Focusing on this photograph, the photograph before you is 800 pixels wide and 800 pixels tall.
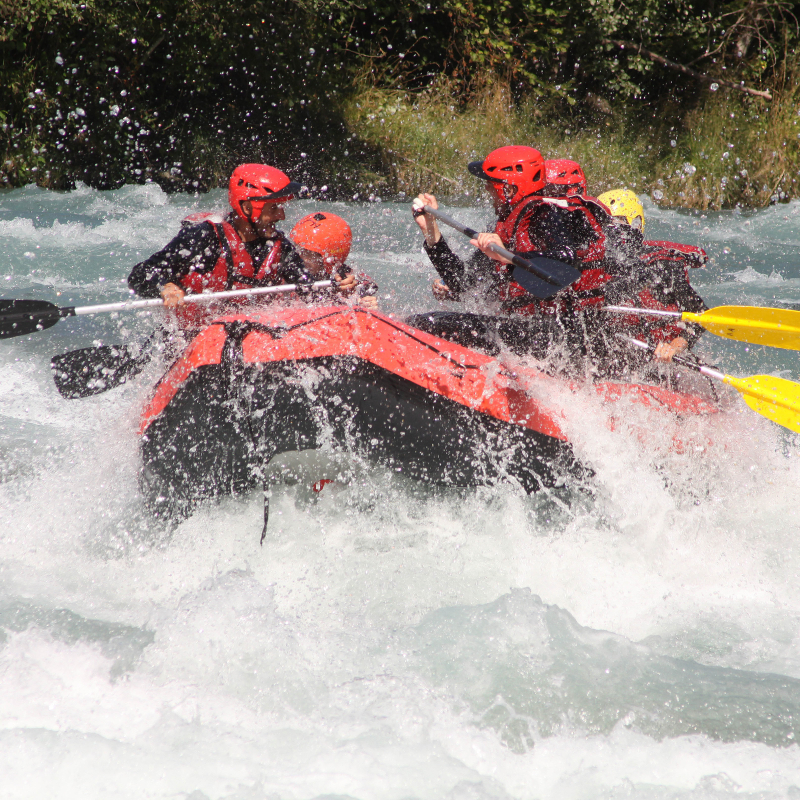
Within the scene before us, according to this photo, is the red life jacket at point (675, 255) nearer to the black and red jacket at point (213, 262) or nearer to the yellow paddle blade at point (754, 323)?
the yellow paddle blade at point (754, 323)

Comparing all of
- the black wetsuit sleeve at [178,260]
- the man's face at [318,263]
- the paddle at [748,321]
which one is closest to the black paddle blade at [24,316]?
the black wetsuit sleeve at [178,260]

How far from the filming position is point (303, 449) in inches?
114

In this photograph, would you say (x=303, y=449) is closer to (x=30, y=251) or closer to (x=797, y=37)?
(x=30, y=251)

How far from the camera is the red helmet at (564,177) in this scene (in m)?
3.75

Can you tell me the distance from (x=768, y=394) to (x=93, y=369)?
10.3 ft

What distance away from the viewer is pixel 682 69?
1080 centimetres

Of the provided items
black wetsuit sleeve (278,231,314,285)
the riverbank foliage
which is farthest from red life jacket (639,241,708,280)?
the riverbank foliage

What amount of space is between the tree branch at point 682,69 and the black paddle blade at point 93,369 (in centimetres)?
982

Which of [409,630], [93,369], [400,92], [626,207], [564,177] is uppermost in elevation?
[400,92]

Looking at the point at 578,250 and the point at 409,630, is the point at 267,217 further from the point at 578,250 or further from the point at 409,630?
the point at 409,630

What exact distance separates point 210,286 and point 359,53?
27.9ft

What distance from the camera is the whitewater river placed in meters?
2.26

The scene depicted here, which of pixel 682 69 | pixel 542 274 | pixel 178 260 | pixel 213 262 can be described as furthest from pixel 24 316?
pixel 682 69

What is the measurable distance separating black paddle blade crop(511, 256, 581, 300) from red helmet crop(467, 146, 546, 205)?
1.60 ft
